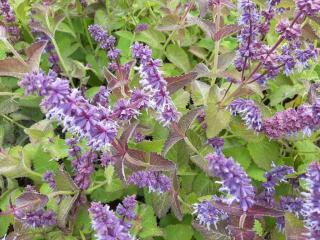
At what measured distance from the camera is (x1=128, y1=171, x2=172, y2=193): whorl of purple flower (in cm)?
151

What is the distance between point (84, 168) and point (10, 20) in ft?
3.22

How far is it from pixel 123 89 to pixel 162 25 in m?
0.51

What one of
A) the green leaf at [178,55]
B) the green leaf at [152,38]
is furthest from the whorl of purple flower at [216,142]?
the green leaf at [152,38]

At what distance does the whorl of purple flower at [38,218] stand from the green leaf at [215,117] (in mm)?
559

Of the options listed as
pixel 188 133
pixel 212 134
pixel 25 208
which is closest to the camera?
pixel 25 208

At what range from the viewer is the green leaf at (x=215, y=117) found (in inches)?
62.6

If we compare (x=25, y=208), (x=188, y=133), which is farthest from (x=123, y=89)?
(x=25, y=208)

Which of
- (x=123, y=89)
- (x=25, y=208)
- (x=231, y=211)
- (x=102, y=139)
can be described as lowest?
(x=25, y=208)

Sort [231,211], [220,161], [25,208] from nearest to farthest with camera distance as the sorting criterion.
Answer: [220,161], [231,211], [25,208]

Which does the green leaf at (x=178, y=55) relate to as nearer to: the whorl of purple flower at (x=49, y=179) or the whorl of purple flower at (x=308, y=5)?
the whorl of purple flower at (x=49, y=179)

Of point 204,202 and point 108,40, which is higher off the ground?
point 108,40

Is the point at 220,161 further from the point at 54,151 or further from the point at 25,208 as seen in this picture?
the point at 54,151

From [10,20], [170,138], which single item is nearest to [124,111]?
[170,138]

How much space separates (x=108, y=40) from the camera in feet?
6.11
